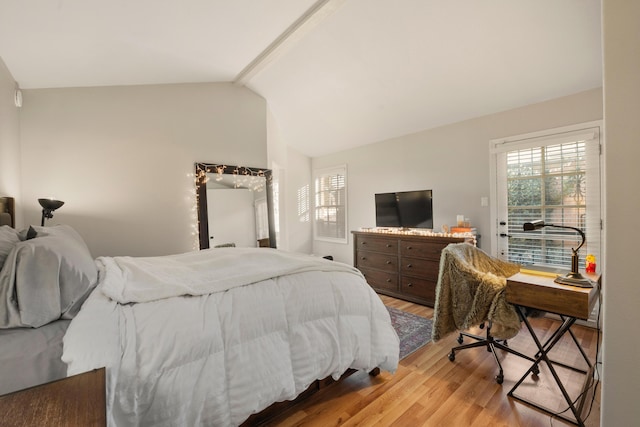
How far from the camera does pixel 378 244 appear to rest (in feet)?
12.8

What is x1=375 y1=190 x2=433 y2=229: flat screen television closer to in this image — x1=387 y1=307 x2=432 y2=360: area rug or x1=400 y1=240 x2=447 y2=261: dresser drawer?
x1=400 y1=240 x2=447 y2=261: dresser drawer

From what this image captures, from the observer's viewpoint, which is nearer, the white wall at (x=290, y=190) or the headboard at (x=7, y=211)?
the headboard at (x=7, y=211)

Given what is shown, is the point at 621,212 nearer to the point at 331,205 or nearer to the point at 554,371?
the point at 554,371

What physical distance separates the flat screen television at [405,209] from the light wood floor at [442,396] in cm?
172

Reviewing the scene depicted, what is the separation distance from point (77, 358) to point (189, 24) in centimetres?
253

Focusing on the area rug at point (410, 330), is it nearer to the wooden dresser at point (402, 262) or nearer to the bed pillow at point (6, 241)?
the wooden dresser at point (402, 262)

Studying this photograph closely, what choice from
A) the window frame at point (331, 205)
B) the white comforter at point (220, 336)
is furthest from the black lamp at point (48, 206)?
the window frame at point (331, 205)

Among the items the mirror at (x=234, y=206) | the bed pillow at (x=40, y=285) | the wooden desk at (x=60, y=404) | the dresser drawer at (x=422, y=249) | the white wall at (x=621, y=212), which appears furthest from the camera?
the mirror at (x=234, y=206)

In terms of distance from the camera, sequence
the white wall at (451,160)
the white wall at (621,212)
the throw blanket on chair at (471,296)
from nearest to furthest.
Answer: the white wall at (621,212)
the throw blanket on chair at (471,296)
the white wall at (451,160)

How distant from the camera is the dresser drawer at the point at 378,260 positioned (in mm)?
3723

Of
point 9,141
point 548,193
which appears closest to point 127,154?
point 9,141

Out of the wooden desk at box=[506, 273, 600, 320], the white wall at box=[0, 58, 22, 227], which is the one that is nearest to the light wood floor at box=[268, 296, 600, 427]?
the wooden desk at box=[506, 273, 600, 320]

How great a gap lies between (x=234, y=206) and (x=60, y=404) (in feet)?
9.99

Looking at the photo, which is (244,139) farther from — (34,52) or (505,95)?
(505,95)
